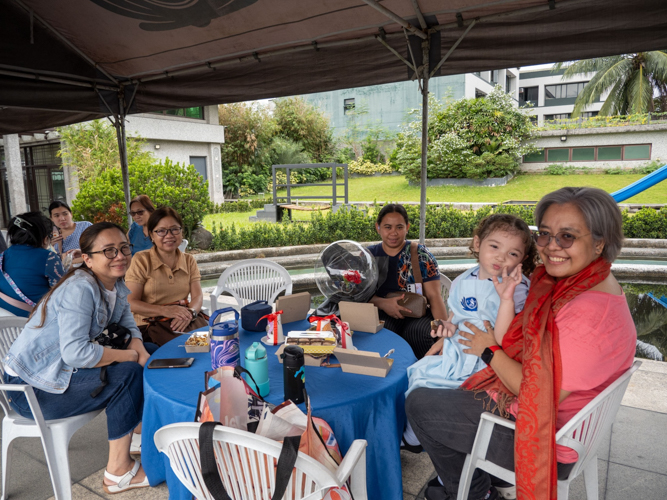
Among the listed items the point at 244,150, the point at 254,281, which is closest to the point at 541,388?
the point at 254,281

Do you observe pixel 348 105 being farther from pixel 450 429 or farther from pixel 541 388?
pixel 541 388

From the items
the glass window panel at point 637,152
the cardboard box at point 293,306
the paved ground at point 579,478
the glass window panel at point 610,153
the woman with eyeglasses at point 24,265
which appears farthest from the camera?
the glass window panel at point 610,153

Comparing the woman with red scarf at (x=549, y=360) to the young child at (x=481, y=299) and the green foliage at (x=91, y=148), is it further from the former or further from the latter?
the green foliage at (x=91, y=148)

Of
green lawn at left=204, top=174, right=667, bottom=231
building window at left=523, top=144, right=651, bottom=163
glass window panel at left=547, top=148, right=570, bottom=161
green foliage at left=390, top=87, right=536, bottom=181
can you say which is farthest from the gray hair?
glass window panel at left=547, top=148, right=570, bottom=161

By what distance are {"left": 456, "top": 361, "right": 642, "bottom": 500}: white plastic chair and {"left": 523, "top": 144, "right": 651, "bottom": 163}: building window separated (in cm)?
2277

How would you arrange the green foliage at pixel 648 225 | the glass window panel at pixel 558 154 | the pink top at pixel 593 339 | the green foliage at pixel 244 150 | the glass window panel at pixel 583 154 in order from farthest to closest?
the green foliage at pixel 244 150, the glass window panel at pixel 558 154, the glass window panel at pixel 583 154, the green foliage at pixel 648 225, the pink top at pixel 593 339

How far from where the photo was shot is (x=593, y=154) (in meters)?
21.3

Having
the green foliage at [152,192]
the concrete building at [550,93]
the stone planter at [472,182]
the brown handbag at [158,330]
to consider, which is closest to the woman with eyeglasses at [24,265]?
the brown handbag at [158,330]

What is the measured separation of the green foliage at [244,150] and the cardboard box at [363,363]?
2297cm

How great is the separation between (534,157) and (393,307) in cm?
2215

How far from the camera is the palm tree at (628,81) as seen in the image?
23.5m

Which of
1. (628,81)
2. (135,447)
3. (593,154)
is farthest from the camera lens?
(628,81)

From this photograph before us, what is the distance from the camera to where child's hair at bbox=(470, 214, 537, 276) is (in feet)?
6.28

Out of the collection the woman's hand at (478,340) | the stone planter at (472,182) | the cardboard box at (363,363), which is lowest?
the cardboard box at (363,363)
